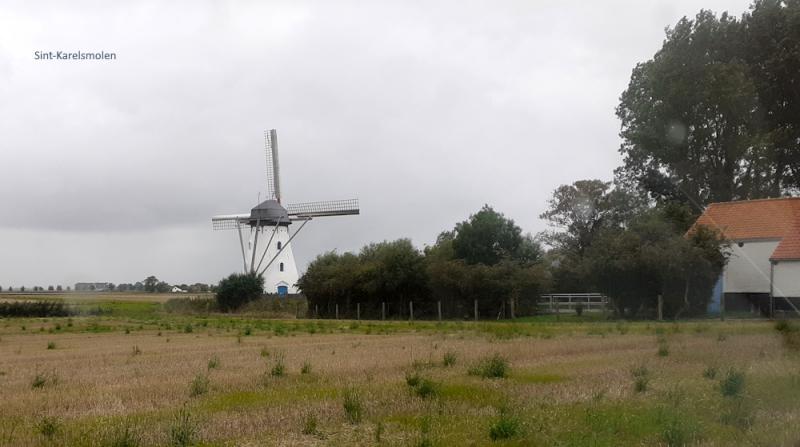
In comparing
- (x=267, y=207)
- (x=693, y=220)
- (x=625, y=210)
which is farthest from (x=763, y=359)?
(x=267, y=207)

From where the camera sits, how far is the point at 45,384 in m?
15.8

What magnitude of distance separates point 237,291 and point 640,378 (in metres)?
67.5

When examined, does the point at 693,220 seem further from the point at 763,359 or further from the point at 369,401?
the point at 369,401

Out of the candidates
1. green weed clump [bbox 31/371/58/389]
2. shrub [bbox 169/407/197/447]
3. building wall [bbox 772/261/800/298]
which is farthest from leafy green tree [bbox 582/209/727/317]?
shrub [bbox 169/407/197/447]

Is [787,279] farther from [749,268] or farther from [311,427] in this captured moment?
[311,427]

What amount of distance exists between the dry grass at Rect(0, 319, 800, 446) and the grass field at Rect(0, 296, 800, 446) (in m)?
0.03

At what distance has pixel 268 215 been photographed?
3334 inches

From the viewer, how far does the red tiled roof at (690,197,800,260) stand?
44.5 meters

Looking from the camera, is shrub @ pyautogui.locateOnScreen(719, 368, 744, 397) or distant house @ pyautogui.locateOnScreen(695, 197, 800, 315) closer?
shrub @ pyautogui.locateOnScreen(719, 368, 744, 397)

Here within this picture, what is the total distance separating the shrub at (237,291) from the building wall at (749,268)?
46.5 m

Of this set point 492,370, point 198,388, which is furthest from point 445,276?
point 198,388

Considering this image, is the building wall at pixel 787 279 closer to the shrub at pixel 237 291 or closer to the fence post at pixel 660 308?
Answer: the fence post at pixel 660 308

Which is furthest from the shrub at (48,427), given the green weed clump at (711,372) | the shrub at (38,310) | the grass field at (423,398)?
the shrub at (38,310)

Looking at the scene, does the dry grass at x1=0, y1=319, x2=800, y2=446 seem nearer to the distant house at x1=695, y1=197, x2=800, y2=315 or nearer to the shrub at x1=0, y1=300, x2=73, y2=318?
the distant house at x1=695, y1=197, x2=800, y2=315
